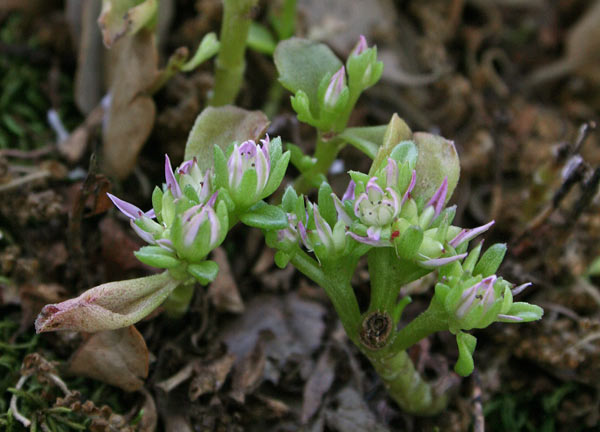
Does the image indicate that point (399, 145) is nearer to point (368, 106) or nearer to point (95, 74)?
point (368, 106)

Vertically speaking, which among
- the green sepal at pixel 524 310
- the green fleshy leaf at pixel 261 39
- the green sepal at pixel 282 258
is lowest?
the green sepal at pixel 524 310

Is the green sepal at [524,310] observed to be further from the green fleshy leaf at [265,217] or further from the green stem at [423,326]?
the green fleshy leaf at [265,217]

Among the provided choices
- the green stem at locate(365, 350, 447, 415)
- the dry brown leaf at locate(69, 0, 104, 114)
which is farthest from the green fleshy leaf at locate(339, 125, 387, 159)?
the dry brown leaf at locate(69, 0, 104, 114)

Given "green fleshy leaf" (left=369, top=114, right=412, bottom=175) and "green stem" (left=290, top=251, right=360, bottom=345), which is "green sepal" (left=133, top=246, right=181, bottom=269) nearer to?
"green stem" (left=290, top=251, right=360, bottom=345)

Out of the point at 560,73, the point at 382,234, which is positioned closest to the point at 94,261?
the point at 382,234

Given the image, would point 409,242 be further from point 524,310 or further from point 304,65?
point 304,65

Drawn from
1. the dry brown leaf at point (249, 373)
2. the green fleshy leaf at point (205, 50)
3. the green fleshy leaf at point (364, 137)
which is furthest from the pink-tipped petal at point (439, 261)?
the green fleshy leaf at point (205, 50)
